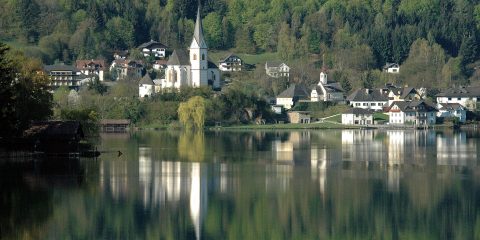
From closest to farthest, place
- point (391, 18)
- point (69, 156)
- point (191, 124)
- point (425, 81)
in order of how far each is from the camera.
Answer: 1. point (69, 156)
2. point (191, 124)
3. point (425, 81)
4. point (391, 18)

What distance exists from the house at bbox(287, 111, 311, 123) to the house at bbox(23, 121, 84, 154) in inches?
1397

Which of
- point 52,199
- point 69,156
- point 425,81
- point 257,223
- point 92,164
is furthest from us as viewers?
point 425,81

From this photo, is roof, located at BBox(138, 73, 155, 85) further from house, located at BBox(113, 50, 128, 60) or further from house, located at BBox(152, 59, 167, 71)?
house, located at BBox(113, 50, 128, 60)

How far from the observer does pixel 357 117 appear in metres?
71.6

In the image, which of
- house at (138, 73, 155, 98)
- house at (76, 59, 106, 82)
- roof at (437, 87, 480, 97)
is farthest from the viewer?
house at (76, 59, 106, 82)

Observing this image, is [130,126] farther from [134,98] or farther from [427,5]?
[427,5]

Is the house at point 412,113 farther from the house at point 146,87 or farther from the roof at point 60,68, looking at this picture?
the roof at point 60,68

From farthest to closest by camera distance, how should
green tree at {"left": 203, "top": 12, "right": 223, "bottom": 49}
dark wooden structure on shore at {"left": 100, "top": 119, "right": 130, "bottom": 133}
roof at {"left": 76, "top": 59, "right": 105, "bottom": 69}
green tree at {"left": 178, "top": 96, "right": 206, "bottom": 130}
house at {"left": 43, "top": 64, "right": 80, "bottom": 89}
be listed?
green tree at {"left": 203, "top": 12, "right": 223, "bottom": 49}, roof at {"left": 76, "top": 59, "right": 105, "bottom": 69}, house at {"left": 43, "top": 64, "right": 80, "bottom": 89}, green tree at {"left": 178, "top": 96, "right": 206, "bottom": 130}, dark wooden structure on shore at {"left": 100, "top": 119, "right": 130, "bottom": 133}

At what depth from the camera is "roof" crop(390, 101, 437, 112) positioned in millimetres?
71625

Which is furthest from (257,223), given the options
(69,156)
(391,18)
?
(391,18)

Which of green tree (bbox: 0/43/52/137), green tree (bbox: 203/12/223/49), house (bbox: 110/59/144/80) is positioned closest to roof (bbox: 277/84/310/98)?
house (bbox: 110/59/144/80)

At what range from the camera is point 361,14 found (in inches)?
4134

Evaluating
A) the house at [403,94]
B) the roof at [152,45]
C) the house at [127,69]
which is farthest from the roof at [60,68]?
the house at [403,94]

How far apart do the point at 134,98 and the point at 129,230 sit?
50191 mm
